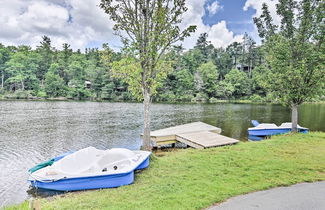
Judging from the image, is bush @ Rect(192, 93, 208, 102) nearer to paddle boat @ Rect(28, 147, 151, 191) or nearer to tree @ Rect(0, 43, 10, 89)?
paddle boat @ Rect(28, 147, 151, 191)

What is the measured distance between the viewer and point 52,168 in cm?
753

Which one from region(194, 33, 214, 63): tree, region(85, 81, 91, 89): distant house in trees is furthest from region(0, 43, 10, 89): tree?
region(194, 33, 214, 63): tree

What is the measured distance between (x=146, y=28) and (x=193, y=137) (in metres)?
7.34

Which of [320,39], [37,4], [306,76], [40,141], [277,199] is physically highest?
[37,4]

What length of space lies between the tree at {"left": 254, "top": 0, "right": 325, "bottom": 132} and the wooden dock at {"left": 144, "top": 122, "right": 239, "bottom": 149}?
15.6ft

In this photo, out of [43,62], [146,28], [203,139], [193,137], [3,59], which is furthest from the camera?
[43,62]

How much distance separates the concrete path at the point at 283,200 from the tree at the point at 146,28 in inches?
226

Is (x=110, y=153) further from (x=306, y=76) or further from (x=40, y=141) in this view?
(x=306, y=76)

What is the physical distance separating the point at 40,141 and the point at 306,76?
58.9ft

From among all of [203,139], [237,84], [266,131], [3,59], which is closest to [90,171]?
[203,139]

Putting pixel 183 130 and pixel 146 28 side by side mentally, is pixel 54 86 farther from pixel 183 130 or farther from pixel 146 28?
pixel 146 28

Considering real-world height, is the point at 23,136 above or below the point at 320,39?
below

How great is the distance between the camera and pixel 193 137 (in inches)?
526

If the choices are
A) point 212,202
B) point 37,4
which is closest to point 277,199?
point 212,202
